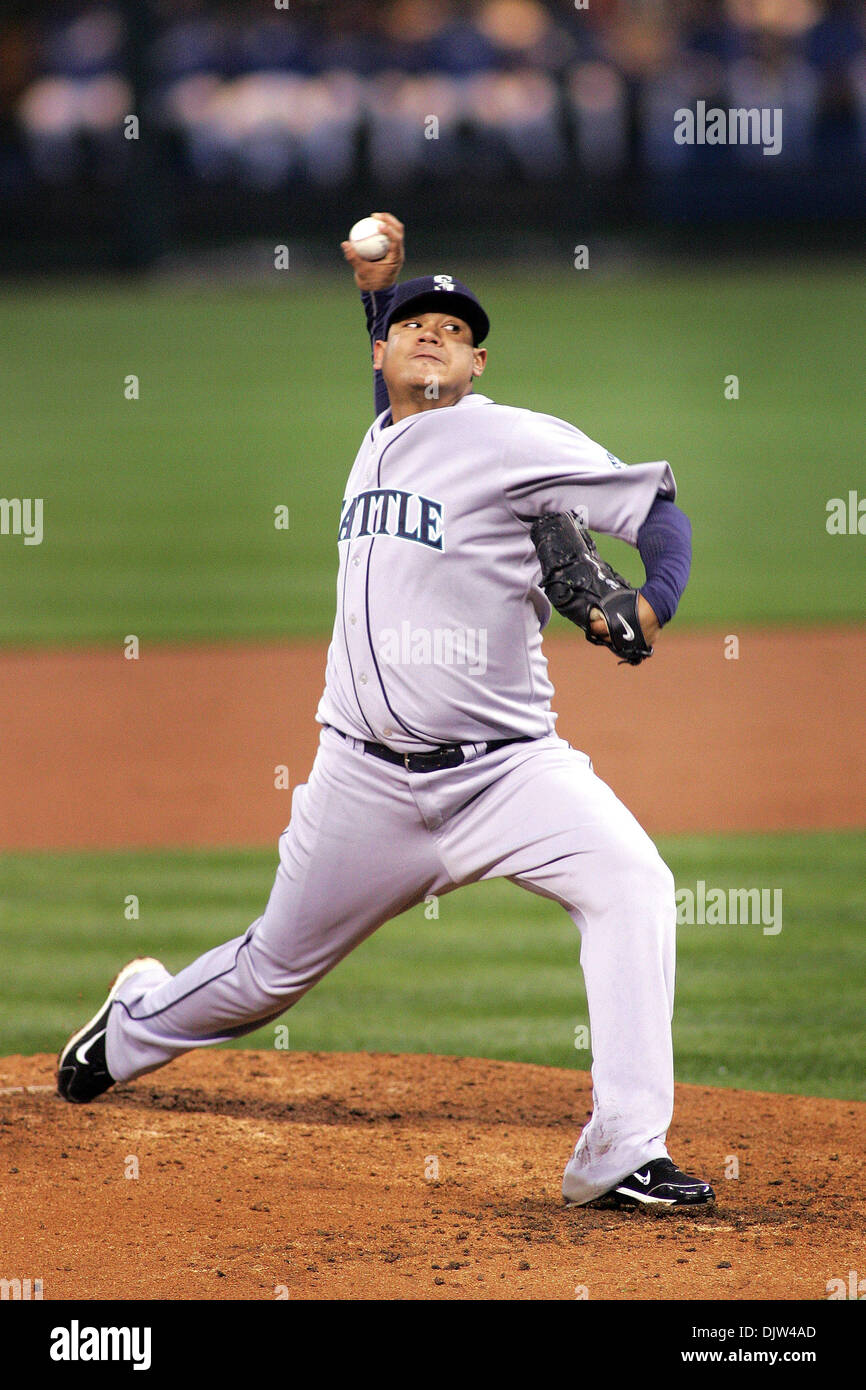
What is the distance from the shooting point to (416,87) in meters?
29.7

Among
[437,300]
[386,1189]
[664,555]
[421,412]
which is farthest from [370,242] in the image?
[386,1189]

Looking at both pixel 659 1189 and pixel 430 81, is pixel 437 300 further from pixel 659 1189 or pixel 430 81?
pixel 430 81

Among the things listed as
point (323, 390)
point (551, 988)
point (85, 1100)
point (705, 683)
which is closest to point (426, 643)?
point (85, 1100)

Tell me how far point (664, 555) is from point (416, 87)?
27.5 metres

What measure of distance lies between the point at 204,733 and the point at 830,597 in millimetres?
4861

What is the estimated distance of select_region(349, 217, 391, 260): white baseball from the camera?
4.58 meters

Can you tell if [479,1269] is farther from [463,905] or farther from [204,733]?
[204,733]

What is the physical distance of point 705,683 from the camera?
10078mm

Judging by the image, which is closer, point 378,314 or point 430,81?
point 378,314

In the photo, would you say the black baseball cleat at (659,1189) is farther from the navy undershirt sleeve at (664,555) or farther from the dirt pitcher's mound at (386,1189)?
the navy undershirt sleeve at (664,555)

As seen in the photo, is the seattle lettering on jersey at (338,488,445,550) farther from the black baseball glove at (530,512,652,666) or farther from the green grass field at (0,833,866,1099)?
the green grass field at (0,833,866,1099)

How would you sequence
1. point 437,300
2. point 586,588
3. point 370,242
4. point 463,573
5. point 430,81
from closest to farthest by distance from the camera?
1. point 586,588
2. point 463,573
3. point 437,300
4. point 370,242
5. point 430,81

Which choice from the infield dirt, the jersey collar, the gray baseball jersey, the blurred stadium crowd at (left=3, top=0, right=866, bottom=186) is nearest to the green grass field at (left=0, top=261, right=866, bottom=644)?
the blurred stadium crowd at (left=3, top=0, right=866, bottom=186)

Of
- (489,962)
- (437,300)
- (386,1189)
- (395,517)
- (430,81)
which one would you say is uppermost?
(430,81)
